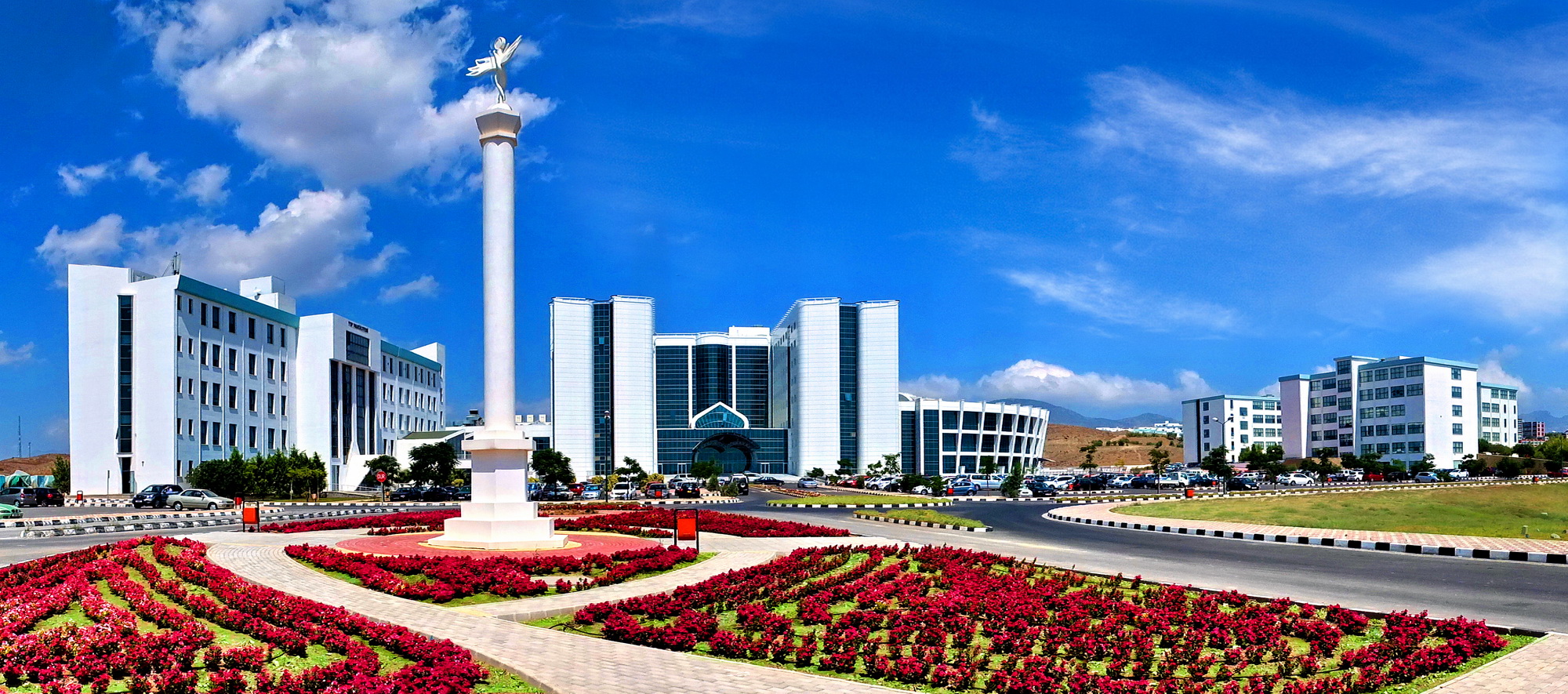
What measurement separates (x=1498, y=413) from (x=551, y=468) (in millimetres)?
107885

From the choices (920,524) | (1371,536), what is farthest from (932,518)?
(1371,536)

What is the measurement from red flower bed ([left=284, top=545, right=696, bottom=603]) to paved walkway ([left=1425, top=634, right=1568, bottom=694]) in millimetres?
9412

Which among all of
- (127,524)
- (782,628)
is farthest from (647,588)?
(127,524)

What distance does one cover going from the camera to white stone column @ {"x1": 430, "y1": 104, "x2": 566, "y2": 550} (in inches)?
746

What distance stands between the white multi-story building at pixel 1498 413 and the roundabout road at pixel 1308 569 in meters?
109

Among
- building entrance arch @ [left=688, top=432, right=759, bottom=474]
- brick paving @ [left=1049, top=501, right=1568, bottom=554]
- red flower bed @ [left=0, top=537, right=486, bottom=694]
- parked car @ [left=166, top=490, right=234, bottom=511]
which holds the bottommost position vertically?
building entrance arch @ [left=688, top=432, right=759, bottom=474]

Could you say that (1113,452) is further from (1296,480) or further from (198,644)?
(198,644)

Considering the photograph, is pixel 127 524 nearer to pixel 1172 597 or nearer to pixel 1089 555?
pixel 1089 555

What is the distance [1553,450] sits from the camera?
94.2 metres

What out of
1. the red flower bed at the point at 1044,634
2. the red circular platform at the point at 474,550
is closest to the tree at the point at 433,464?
the red circular platform at the point at 474,550

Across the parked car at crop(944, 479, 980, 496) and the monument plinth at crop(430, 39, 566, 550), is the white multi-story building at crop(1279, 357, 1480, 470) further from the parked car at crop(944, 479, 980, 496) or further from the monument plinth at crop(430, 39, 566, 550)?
the monument plinth at crop(430, 39, 566, 550)

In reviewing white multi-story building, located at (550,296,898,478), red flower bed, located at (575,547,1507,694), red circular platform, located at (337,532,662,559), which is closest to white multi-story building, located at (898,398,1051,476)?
white multi-story building, located at (550,296,898,478)

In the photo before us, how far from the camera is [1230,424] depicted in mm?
144625

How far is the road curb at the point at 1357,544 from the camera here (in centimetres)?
1923
